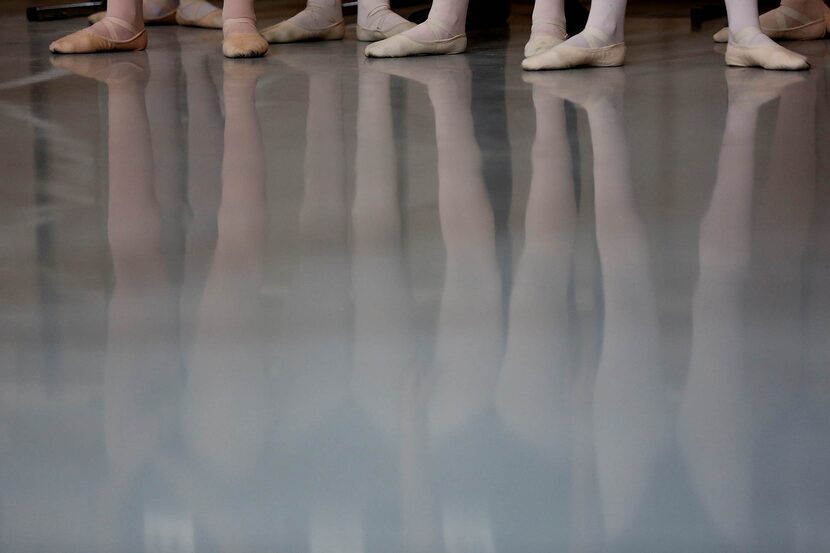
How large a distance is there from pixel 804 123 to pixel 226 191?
2.71ft

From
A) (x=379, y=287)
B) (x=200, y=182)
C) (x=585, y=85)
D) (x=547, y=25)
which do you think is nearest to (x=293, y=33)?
(x=547, y=25)

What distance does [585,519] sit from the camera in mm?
605

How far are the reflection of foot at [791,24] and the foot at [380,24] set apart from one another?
0.76m

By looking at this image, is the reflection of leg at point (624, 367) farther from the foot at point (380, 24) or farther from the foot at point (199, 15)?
the foot at point (199, 15)

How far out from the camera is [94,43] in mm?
2670

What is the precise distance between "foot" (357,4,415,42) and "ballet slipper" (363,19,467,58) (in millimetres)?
225

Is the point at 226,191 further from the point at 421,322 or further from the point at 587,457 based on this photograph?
the point at 587,457

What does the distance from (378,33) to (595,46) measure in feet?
2.40

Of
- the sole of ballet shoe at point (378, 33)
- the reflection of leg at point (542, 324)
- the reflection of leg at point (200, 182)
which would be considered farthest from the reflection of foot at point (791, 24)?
the reflection of leg at point (542, 324)

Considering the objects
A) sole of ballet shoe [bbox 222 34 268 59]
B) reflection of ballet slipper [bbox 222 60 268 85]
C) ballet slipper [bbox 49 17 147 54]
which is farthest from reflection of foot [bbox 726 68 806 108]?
ballet slipper [bbox 49 17 147 54]

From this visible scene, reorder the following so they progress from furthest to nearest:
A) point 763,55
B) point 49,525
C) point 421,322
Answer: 1. point 763,55
2. point 421,322
3. point 49,525

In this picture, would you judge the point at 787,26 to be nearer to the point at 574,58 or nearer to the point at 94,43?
the point at 574,58

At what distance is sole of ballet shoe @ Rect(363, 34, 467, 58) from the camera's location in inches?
99.6

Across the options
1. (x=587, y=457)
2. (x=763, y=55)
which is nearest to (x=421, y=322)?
(x=587, y=457)
